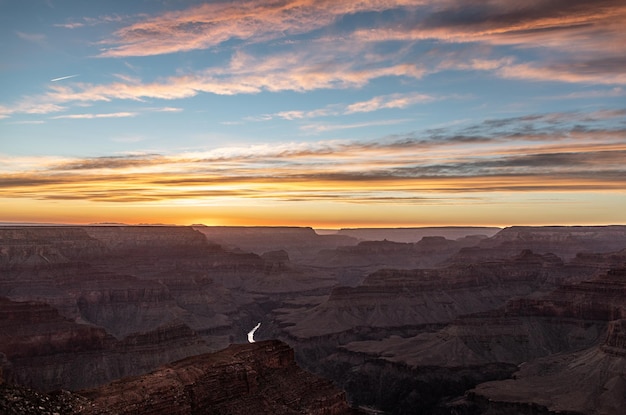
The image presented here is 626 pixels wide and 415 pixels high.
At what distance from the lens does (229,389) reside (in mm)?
60562

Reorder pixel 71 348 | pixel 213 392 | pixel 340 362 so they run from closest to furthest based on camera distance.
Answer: pixel 213 392 → pixel 71 348 → pixel 340 362

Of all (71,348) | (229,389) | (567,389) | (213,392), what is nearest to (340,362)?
(567,389)

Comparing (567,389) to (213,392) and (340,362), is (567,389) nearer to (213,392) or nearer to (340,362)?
(340,362)

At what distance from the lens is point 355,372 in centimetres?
15350

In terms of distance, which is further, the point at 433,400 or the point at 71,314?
the point at 71,314

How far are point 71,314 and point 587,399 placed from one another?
143 m

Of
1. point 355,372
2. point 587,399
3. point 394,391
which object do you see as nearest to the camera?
point 587,399

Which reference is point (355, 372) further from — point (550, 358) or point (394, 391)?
point (550, 358)

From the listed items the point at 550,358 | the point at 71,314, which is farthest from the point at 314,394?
the point at 71,314

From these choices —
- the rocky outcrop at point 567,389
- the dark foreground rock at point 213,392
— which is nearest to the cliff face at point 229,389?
the dark foreground rock at point 213,392

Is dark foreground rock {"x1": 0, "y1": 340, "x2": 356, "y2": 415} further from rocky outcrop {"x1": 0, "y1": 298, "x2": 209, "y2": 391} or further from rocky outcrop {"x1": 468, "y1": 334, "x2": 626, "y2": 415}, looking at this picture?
rocky outcrop {"x1": 0, "y1": 298, "x2": 209, "y2": 391}

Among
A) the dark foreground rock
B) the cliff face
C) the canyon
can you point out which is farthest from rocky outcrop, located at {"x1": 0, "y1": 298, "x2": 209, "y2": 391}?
the cliff face

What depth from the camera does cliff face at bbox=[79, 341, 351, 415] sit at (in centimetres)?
5388

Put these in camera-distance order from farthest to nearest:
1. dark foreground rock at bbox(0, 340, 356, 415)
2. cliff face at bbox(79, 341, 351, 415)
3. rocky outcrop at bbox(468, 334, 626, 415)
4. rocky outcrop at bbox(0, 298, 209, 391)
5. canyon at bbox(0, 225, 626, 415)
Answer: rocky outcrop at bbox(0, 298, 209, 391), rocky outcrop at bbox(468, 334, 626, 415), canyon at bbox(0, 225, 626, 415), cliff face at bbox(79, 341, 351, 415), dark foreground rock at bbox(0, 340, 356, 415)
